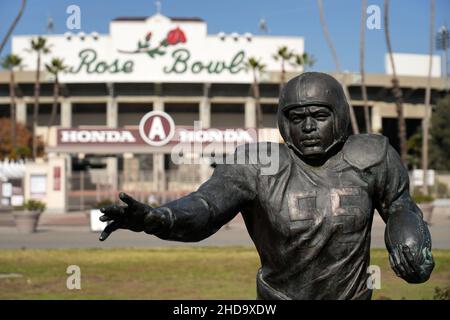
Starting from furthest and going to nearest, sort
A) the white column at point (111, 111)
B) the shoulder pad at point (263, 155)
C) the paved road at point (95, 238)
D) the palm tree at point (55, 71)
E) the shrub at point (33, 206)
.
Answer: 1. the white column at point (111, 111)
2. the palm tree at point (55, 71)
3. the shrub at point (33, 206)
4. the paved road at point (95, 238)
5. the shoulder pad at point (263, 155)

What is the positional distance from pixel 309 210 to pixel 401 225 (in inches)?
18.0

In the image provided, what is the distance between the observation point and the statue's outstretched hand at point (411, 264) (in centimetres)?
289

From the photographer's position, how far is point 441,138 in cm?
5262

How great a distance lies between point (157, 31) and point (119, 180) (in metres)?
25.7

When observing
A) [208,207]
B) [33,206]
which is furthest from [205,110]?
[208,207]

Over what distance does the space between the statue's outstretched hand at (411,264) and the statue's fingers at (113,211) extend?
1.26 m

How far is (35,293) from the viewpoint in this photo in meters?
10.7

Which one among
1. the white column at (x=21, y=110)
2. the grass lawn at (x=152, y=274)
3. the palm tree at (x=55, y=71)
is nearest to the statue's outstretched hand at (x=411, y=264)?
the grass lawn at (x=152, y=274)

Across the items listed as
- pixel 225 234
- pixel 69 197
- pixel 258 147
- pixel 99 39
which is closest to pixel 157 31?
pixel 99 39

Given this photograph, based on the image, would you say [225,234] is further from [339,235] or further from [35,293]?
[339,235]

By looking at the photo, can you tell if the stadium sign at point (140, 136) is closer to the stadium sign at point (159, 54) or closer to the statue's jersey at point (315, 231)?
the stadium sign at point (159, 54)

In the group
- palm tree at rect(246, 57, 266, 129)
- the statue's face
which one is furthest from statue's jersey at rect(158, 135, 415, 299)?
palm tree at rect(246, 57, 266, 129)

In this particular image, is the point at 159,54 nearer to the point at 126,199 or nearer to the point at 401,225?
the point at 401,225

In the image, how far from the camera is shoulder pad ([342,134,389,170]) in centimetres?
348
